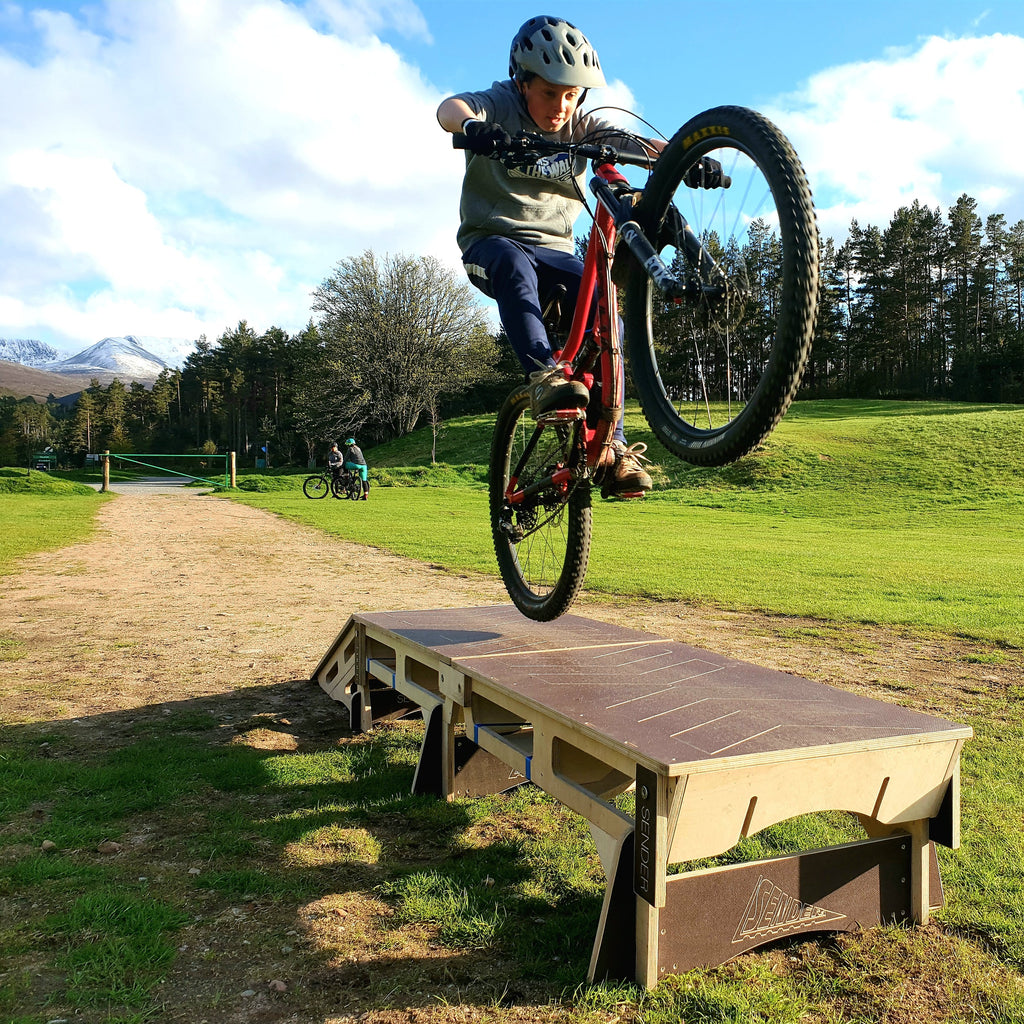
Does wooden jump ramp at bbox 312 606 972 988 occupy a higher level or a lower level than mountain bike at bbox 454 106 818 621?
lower

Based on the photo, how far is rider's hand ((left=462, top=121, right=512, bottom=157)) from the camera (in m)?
3.41

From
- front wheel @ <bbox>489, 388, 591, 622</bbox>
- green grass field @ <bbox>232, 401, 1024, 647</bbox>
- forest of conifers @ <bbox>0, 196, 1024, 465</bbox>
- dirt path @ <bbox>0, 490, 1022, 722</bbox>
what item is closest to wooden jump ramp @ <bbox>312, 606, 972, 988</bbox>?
front wheel @ <bbox>489, 388, 591, 622</bbox>

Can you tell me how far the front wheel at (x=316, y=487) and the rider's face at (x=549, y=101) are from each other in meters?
25.4

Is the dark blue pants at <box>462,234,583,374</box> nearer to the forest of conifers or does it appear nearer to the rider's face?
the rider's face

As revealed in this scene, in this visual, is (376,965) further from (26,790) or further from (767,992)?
(26,790)

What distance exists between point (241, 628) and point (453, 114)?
6568 mm

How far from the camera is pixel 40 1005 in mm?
2566

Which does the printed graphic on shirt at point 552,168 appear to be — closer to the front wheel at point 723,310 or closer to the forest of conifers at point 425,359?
the front wheel at point 723,310

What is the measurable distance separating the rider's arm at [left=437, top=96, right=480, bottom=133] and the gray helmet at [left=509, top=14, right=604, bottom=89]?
0.36 meters

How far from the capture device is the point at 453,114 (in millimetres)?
3602

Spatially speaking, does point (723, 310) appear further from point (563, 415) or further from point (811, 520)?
point (811, 520)

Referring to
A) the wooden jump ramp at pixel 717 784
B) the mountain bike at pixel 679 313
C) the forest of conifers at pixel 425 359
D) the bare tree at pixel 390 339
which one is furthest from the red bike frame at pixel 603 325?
the bare tree at pixel 390 339

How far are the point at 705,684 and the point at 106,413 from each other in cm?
9748

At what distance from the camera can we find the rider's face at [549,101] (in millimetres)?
3826
